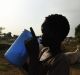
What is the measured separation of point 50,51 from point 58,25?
0.24 m

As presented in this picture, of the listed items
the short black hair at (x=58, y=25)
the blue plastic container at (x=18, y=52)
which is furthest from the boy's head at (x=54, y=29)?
the blue plastic container at (x=18, y=52)

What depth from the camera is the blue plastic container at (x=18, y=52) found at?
3.34 m

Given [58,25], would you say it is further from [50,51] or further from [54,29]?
[50,51]

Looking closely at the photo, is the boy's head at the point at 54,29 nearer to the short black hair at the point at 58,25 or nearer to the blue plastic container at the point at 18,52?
the short black hair at the point at 58,25

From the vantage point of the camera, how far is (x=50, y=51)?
3.28 meters

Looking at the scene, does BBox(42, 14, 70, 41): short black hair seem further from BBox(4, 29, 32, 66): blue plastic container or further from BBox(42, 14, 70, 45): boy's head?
BBox(4, 29, 32, 66): blue plastic container

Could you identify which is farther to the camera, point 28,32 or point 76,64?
point 28,32

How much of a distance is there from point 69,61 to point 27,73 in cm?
38

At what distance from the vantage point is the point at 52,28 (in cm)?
324

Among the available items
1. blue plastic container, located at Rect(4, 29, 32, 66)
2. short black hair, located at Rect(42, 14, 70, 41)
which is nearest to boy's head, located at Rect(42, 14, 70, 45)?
short black hair, located at Rect(42, 14, 70, 41)

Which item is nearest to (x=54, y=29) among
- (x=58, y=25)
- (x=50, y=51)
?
(x=58, y=25)

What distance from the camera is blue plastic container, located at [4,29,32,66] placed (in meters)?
3.34

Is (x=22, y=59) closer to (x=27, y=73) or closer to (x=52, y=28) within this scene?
(x=27, y=73)

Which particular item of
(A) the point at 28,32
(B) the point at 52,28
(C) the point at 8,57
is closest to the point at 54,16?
(B) the point at 52,28
